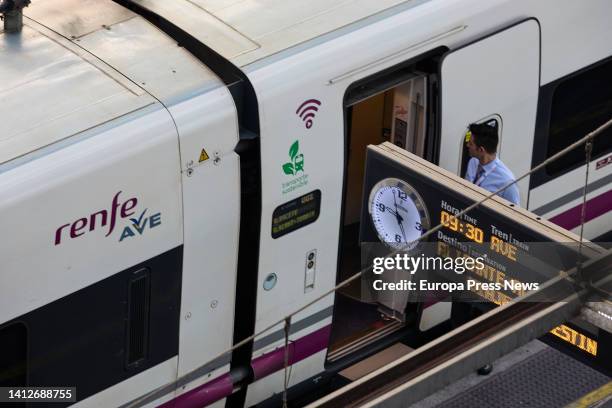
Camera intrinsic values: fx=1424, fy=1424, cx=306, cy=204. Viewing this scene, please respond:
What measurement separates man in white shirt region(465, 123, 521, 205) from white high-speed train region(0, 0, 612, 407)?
17 cm

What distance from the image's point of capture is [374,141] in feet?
38.5

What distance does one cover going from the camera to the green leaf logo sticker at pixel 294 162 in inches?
363

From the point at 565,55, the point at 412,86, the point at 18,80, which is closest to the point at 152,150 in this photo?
the point at 18,80

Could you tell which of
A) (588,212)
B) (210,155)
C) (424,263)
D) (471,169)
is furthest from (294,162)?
(588,212)

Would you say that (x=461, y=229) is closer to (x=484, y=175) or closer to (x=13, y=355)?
(x=484, y=175)

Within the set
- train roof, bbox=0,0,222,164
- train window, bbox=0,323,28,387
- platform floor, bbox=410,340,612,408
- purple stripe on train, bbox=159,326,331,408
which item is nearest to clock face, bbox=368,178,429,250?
purple stripe on train, bbox=159,326,331,408

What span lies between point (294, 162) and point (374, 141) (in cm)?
257

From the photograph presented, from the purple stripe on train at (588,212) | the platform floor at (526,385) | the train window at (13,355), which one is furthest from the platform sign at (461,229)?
the train window at (13,355)

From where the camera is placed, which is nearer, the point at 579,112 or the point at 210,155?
the point at 210,155

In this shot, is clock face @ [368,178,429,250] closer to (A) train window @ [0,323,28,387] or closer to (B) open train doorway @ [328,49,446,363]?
(B) open train doorway @ [328,49,446,363]

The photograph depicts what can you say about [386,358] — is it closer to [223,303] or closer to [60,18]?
[223,303]

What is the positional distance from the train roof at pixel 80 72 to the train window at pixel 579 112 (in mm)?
3320

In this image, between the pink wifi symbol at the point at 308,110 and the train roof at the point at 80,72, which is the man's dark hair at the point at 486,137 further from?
the train roof at the point at 80,72

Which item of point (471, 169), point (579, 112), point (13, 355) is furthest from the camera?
point (579, 112)
